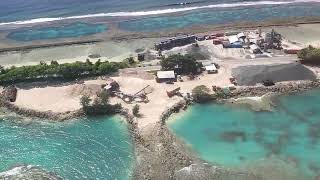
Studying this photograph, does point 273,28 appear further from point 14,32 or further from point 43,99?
point 14,32

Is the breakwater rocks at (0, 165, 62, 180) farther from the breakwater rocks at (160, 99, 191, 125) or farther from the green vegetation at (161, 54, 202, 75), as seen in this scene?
the green vegetation at (161, 54, 202, 75)

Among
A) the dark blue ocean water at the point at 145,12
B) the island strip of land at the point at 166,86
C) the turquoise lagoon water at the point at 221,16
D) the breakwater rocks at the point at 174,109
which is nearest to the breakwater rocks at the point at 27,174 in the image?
the island strip of land at the point at 166,86

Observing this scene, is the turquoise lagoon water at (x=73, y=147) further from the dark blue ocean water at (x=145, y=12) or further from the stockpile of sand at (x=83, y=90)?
the dark blue ocean water at (x=145, y=12)

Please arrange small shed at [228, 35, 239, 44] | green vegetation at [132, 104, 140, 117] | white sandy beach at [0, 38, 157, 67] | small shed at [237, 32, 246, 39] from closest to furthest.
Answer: green vegetation at [132, 104, 140, 117]
white sandy beach at [0, 38, 157, 67]
small shed at [228, 35, 239, 44]
small shed at [237, 32, 246, 39]

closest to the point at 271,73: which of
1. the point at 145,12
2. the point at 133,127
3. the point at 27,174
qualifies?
the point at 133,127

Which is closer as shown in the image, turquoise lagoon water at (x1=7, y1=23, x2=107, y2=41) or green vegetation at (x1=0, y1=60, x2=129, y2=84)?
green vegetation at (x1=0, y1=60, x2=129, y2=84)

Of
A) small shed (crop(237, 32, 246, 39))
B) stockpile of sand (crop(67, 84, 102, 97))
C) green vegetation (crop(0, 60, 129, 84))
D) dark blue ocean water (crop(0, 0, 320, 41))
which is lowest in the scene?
stockpile of sand (crop(67, 84, 102, 97))

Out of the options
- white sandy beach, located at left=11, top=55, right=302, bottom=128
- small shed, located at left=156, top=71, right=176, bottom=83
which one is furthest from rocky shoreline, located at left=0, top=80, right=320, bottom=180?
small shed, located at left=156, top=71, right=176, bottom=83

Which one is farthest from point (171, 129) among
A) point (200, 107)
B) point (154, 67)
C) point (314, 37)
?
point (314, 37)
